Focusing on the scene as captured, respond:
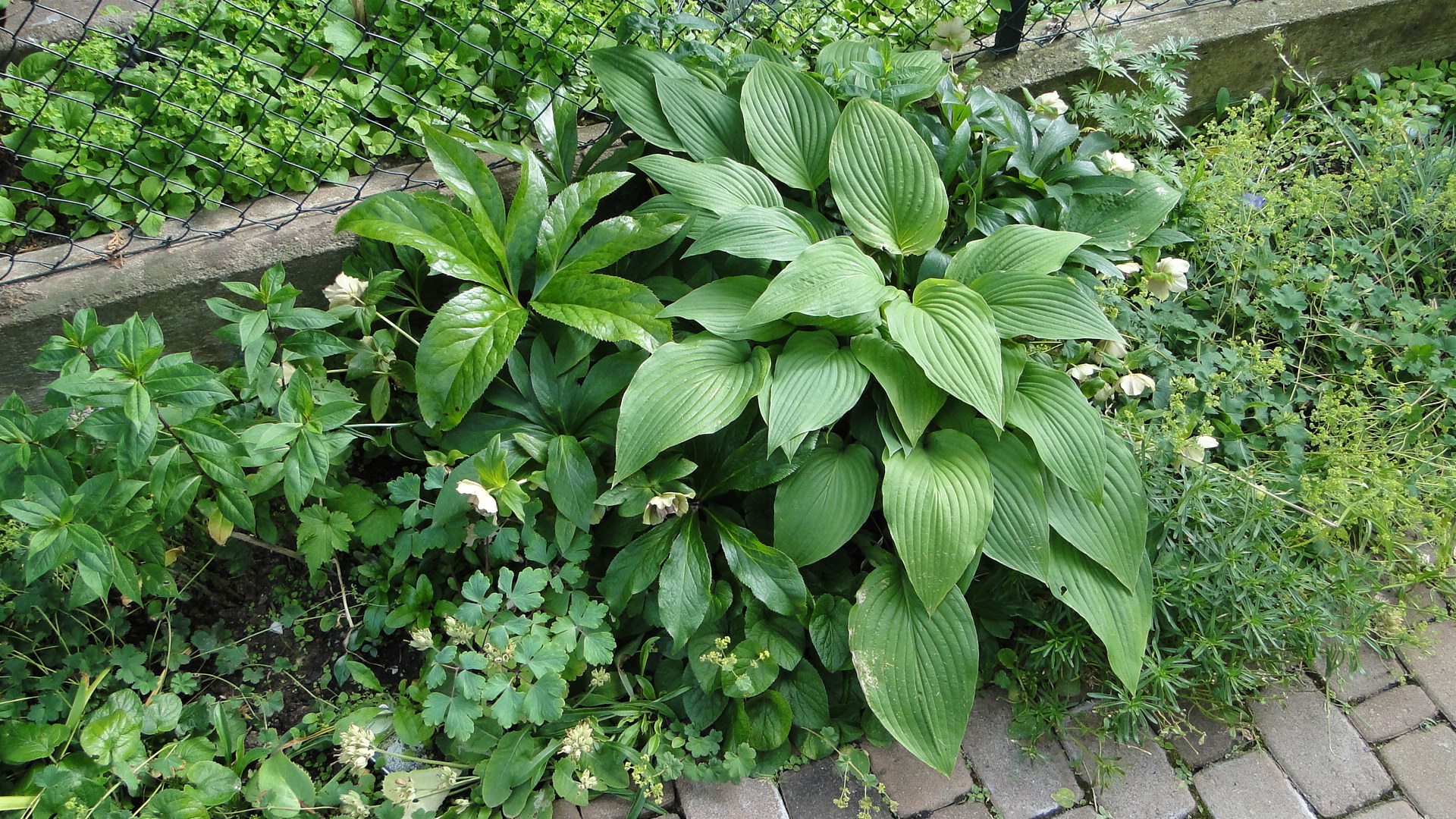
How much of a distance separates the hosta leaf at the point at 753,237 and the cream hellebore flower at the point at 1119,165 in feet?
3.52

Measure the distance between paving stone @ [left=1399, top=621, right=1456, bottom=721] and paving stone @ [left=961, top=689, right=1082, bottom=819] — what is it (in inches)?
40.3

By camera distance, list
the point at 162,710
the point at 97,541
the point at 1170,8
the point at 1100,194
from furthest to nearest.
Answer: the point at 1170,8 → the point at 1100,194 → the point at 162,710 → the point at 97,541

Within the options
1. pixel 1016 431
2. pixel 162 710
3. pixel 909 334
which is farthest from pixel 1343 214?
pixel 162 710

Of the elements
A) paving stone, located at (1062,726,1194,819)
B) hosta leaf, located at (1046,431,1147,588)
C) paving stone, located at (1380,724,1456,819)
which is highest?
hosta leaf, located at (1046,431,1147,588)

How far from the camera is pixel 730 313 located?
7.59ft

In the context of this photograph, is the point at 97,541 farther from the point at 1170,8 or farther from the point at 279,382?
the point at 1170,8

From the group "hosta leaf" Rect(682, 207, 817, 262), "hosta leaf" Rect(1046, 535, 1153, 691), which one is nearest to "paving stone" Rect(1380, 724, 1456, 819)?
"hosta leaf" Rect(1046, 535, 1153, 691)

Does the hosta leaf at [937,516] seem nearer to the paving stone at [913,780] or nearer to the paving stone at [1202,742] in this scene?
the paving stone at [913,780]

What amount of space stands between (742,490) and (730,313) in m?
0.48

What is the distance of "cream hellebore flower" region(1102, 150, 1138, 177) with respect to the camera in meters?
2.75

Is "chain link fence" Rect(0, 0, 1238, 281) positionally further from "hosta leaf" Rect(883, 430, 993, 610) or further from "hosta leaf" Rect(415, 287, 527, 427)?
"hosta leaf" Rect(883, 430, 993, 610)

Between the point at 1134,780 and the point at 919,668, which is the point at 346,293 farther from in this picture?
the point at 1134,780

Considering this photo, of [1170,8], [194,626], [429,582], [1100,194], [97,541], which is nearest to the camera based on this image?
[97,541]

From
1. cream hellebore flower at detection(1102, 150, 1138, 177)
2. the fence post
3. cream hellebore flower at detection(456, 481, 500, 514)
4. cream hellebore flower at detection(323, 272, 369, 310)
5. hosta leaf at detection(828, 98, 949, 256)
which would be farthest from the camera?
the fence post
